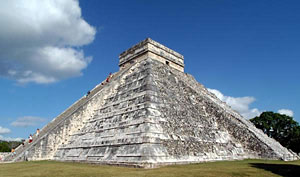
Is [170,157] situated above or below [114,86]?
below

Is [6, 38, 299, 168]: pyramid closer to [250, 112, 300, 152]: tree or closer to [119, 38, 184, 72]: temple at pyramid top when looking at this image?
[119, 38, 184, 72]: temple at pyramid top

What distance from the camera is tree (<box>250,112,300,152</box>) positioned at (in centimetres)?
2986

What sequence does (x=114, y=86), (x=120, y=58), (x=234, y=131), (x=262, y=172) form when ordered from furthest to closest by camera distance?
(x=120, y=58) → (x=114, y=86) → (x=234, y=131) → (x=262, y=172)

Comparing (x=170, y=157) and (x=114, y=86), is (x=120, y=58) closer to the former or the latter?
(x=114, y=86)

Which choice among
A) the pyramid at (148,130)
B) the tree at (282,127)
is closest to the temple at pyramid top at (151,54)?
the pyramid at (148,130)

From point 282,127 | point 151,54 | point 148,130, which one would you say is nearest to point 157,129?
point 148,130

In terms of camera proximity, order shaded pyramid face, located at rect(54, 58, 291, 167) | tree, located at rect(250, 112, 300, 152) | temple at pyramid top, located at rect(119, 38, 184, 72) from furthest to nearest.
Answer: tree, located at rect(250, 112, 300, 152), temple at pyramid top, located at rect(119, 38, 184, 72), shaded pyramid face, located at rect(54, 58, 291, 167)

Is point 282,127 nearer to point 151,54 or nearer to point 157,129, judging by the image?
point 151,54

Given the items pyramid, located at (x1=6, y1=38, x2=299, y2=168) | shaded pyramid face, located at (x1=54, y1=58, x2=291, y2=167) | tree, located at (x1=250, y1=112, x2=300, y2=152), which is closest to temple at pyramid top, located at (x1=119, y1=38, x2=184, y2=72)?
pyramid, located at (x1=6, y1=38, x2=299, y2=168)

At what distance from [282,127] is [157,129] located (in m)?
28.8

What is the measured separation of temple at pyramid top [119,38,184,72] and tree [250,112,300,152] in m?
19.8

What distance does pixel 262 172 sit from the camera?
763 cm

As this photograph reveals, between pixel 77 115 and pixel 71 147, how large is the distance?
7.04ft

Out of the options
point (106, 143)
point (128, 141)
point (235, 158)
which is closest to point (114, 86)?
point (106, 143)
